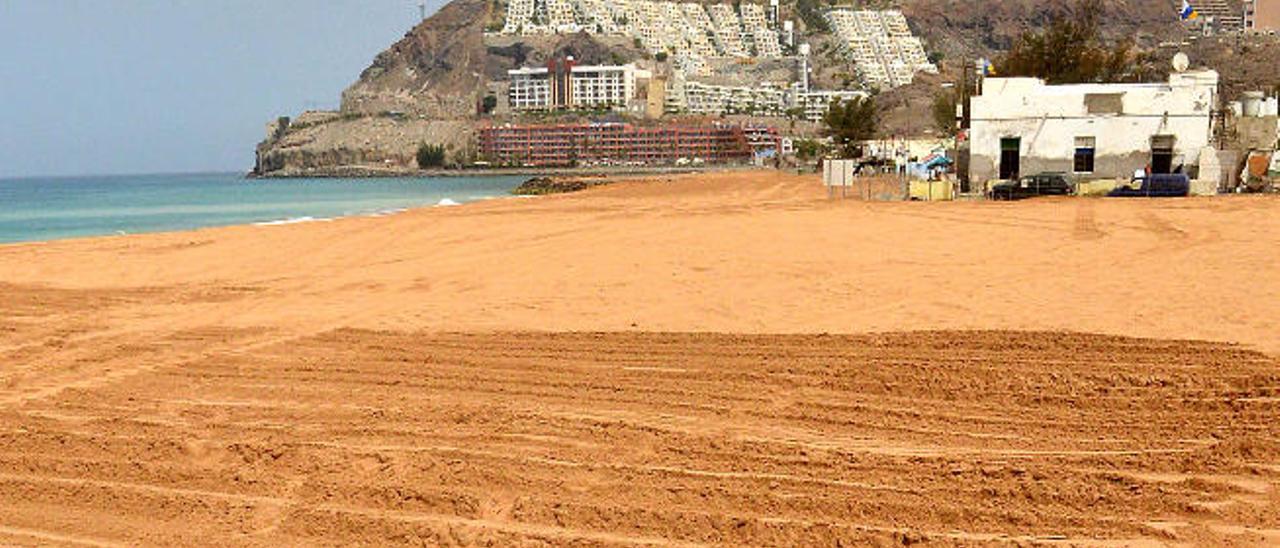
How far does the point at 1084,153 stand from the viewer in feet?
119

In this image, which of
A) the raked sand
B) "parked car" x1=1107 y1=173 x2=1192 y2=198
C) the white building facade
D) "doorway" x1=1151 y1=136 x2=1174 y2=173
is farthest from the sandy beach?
"doorway" x1=1151 y1=136 x2=1174 y2=173

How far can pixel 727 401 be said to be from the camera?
29.0 feet

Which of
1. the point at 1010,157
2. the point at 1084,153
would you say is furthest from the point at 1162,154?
the point at 1010,157

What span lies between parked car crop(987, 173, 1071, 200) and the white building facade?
2434mm

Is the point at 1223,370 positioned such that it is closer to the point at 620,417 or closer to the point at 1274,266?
the point at 620,417

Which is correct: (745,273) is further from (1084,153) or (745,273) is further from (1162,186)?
(1084,153)

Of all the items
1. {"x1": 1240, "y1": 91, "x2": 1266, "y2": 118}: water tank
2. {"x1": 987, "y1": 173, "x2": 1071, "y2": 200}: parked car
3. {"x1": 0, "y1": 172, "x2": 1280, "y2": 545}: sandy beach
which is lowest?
{"x1": 0, "y1": 172, "x2": 1280, "y2": 545}: sandy beach

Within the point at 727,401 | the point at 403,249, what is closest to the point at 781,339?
the point at 727,401

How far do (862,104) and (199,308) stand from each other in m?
85.8

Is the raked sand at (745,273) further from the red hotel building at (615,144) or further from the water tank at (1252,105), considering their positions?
the red hotel building at (615,144)

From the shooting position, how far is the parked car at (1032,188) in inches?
1326

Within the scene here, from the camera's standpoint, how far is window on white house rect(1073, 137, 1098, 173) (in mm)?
36031

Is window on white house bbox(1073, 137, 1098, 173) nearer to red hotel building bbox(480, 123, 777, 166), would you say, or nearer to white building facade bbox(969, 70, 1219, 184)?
white building facade bbox(969, 70, 1219, 184)

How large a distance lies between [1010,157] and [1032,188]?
339 cm
